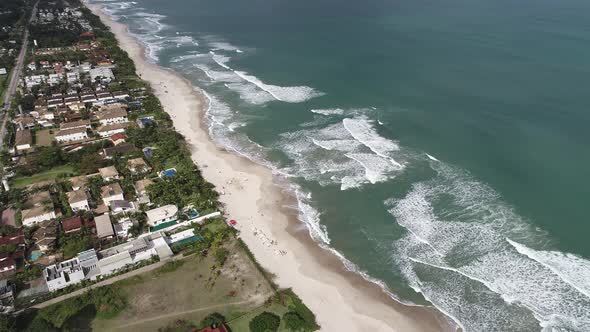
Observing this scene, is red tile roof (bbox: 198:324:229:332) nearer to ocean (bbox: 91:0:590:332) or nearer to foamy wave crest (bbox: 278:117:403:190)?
ocean (bbox: 91:0:590:332)

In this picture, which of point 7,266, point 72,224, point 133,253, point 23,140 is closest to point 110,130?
point 23,140

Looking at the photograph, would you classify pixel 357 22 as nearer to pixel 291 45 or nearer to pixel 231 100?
pixel 291 45

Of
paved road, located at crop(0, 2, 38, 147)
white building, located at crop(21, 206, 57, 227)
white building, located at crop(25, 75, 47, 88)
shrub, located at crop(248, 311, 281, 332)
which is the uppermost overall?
shrub, located at crop(248, 311, 281, 332)

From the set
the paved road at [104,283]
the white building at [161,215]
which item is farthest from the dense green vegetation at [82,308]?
the white building at [161,215]

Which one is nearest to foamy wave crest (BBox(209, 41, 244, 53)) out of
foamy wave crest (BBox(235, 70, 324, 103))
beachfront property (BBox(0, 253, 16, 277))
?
foamy wave crest (BBox(235, 70, 324, 103))

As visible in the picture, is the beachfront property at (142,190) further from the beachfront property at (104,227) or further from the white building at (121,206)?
the beachfront property at (104,227)

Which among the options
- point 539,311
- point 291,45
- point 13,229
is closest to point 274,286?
point 539,311
